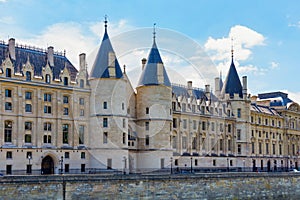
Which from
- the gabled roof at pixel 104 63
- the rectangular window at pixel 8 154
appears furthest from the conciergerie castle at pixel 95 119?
the rectangular window at pixel 8 154

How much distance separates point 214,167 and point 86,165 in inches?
1138

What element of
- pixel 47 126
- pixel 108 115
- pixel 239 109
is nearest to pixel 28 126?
pixel 47 126

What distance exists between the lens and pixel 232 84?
95.1 m

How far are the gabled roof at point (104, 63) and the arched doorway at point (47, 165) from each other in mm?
12603

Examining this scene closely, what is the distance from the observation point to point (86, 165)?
2616 inches

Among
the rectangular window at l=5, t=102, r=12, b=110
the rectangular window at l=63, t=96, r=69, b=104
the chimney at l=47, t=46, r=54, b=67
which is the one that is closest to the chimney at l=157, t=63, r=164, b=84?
the rectangular window at l=63, t=96, r=69, b=104

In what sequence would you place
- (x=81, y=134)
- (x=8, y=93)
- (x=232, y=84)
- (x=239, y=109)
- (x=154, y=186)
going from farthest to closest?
(x=232, y=84), (x=239, y=109), (x=81, y=134), (x=8, y=93), (x=154, y=186)

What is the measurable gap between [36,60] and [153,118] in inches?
724

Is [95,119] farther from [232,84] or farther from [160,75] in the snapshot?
[232,84]

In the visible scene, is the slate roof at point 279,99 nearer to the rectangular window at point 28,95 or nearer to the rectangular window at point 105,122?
the rectangular window at point 105,122

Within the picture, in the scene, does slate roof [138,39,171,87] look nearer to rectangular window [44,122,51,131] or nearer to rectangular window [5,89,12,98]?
rectangular window [44,122,51,131]

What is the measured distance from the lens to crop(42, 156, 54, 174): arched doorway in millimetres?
63359

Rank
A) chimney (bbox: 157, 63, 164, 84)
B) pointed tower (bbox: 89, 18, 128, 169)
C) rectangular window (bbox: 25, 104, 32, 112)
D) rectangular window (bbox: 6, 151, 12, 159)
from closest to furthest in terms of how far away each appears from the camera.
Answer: rectangular window (bbox: 6, 151, 12, 159), rectangular window (bbox: 25, 104, 32, 112), pointed tower (bbox: 89, 18, 128, 169), chimney (bbox: 157, 63, 164, 84)

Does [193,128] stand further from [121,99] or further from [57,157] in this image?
[57,157]
